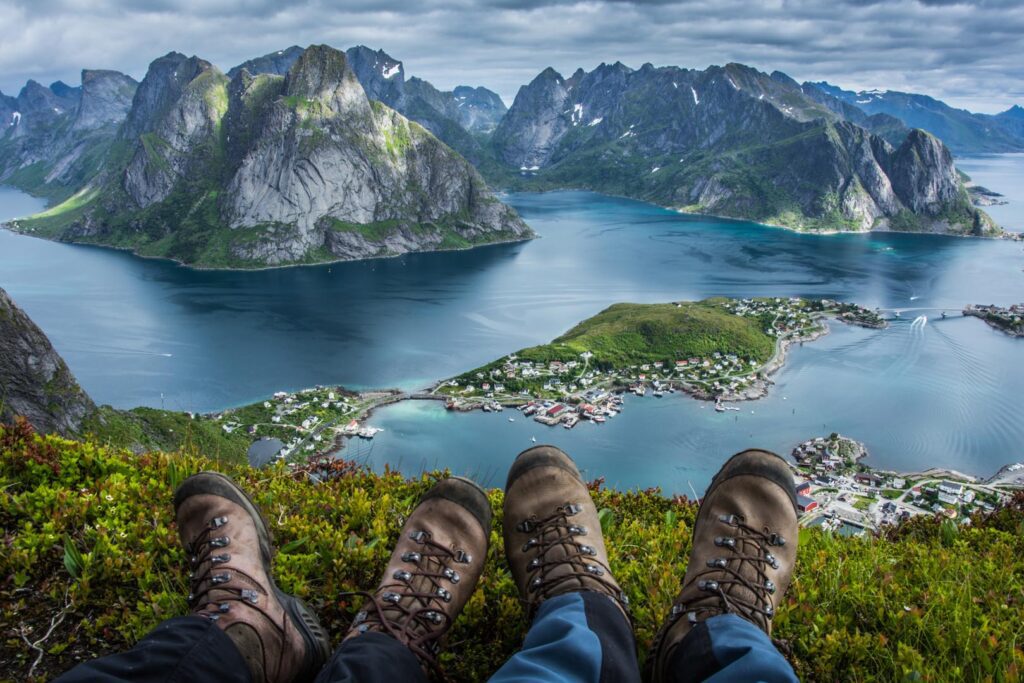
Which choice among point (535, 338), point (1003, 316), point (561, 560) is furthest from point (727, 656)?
point (1003, 316)

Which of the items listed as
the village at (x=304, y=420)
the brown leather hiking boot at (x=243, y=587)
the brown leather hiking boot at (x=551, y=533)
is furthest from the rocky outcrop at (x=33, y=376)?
the brown leather hiking boot at (x=551, y=533)

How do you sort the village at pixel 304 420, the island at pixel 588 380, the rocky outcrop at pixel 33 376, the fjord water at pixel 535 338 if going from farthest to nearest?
1. the fjord water at pixel 535 338
2. the island at pixel 588 380
3. the village at pixel 304 420
4. the rocky outcrop at pixel 33 376

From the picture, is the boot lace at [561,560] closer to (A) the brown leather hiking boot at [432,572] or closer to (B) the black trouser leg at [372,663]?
(A) the brown leather hiking boot at [432,572]

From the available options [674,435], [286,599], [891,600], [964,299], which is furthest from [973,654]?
[964,299]

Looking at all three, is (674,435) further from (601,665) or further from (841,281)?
(841,281)

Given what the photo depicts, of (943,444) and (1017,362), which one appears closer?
(943,444)

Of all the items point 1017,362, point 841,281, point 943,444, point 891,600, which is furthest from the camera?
point 841,281

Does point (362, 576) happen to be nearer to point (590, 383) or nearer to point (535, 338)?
point (590, 383)
